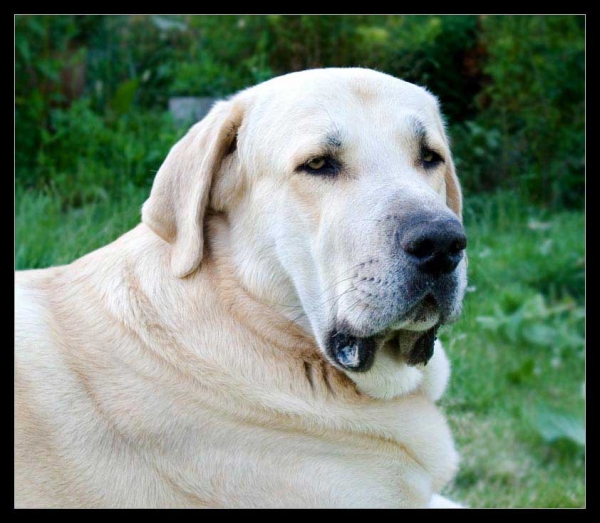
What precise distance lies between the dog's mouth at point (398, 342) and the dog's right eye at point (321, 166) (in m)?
0.54

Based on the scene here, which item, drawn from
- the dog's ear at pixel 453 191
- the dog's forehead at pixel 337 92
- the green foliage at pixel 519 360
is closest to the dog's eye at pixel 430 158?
the dog's forehead at pixel 337 92

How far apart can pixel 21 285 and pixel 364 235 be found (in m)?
1.38

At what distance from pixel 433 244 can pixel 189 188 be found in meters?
0.96

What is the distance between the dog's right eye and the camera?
9.67ft

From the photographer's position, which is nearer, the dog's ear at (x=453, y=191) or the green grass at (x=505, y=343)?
the dog's ear at (x=453, y=191)

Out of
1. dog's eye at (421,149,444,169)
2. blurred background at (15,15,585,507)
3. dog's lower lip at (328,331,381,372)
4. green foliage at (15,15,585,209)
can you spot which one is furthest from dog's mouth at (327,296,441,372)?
green foliage at (15,15,585,209)

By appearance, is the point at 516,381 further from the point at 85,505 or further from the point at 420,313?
the point at 85,505

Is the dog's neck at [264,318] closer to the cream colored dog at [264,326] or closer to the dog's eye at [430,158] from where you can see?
the cream colored dog at [264,326]

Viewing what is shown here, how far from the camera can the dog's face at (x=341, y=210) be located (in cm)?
269

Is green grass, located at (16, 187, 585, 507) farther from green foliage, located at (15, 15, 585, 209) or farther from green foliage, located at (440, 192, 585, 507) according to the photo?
green foliage, located at (15, 15, 585, 209)

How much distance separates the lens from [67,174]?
20.9ft

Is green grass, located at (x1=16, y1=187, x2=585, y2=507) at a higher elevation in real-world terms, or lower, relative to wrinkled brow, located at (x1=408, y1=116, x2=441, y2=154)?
lower
